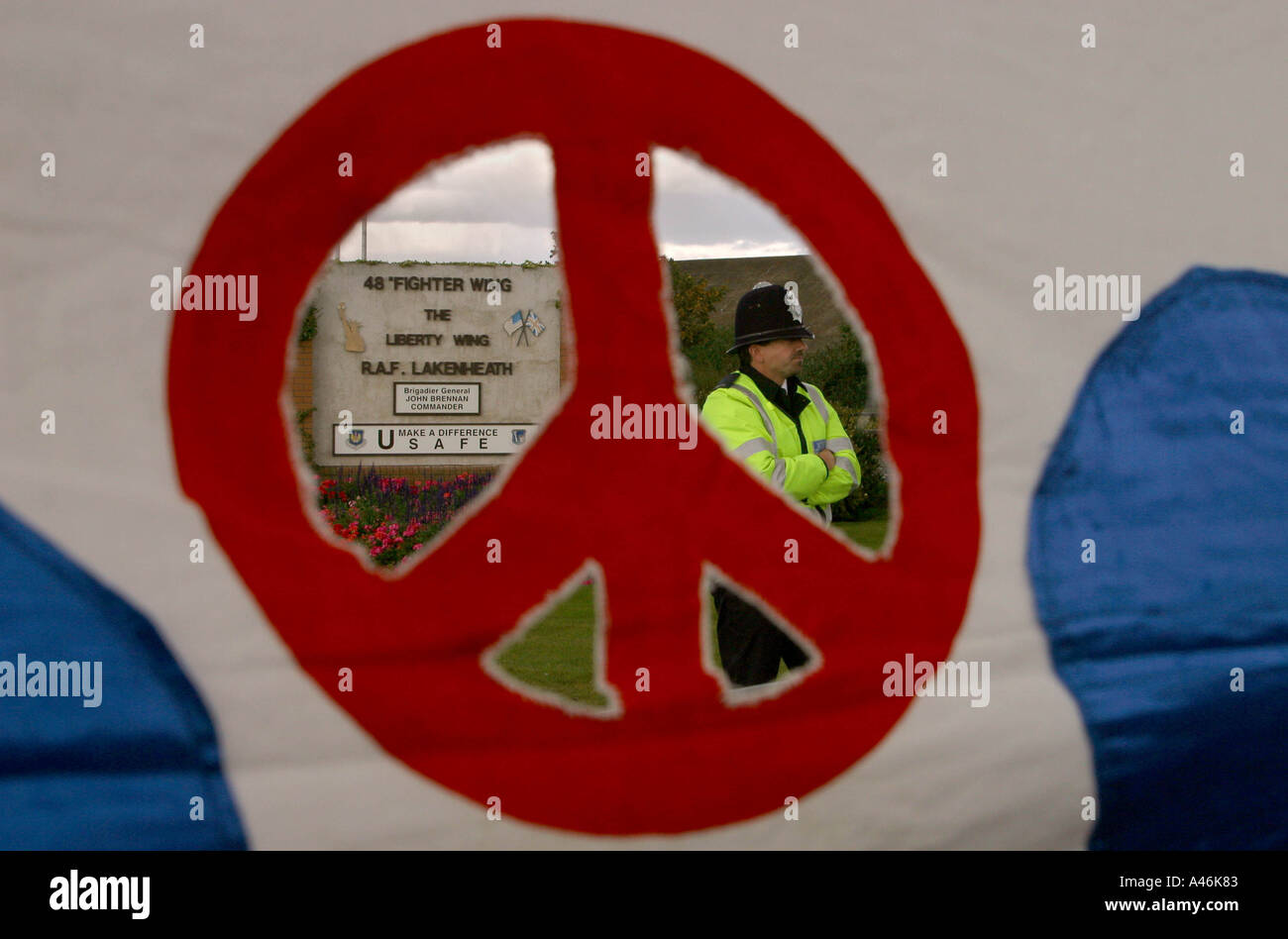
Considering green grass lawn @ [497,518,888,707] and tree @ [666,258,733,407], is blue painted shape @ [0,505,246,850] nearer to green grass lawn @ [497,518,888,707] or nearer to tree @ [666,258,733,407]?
green grass lawn @ [497,518,888,707]

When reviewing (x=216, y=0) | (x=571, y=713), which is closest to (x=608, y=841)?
(x=571, y=713)

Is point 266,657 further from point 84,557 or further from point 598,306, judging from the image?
point 598,306

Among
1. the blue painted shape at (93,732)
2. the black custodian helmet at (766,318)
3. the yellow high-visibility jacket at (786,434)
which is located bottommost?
the blue painted shape at (93,732)

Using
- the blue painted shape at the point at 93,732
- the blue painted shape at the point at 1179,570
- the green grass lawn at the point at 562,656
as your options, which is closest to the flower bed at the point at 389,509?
the green grass lawn at the point at 562,656

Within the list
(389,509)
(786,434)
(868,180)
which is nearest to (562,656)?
(389,509)

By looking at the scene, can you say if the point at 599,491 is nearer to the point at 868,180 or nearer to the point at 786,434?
the point at 868,180

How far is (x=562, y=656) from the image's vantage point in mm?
5098

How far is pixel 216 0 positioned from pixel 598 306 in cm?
62

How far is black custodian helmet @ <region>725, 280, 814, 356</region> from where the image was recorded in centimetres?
248

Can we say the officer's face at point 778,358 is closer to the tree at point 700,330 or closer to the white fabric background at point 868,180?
the white fabric background at point 868,180

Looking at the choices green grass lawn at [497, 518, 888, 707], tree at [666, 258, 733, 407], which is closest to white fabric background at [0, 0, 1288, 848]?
green grass lawn at [497, 518, 888, 707]

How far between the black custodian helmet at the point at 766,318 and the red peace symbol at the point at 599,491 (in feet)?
2.81

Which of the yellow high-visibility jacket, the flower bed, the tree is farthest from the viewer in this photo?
the tree

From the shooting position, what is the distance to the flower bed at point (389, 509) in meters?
6.53
